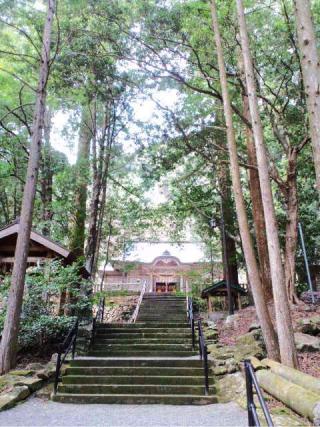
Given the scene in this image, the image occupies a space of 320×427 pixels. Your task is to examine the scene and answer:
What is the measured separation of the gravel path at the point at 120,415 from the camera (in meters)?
4.36

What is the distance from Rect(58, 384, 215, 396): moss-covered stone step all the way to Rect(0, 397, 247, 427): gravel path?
1.68 ft

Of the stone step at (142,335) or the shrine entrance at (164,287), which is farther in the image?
the shrine entrance at (164,287)

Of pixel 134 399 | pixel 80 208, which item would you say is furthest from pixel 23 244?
pixel 80 208

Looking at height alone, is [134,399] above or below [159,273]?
below

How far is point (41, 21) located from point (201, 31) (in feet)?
17.6

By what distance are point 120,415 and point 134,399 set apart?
33.3 inches

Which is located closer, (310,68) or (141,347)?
(310,68)

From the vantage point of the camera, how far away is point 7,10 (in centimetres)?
1020

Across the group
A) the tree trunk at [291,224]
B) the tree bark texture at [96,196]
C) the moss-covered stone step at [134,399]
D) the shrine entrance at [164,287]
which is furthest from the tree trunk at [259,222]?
the shrine entrance at [164,287]

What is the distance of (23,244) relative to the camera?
7129 millimetres

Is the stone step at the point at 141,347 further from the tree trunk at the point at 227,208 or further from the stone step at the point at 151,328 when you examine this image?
the tree trunk at the point at 227,208

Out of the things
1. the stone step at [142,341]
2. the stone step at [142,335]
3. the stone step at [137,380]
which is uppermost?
the stone step at [142,335]

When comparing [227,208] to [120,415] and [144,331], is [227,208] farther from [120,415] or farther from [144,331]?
[120,415]

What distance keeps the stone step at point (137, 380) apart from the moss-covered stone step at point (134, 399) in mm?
493
